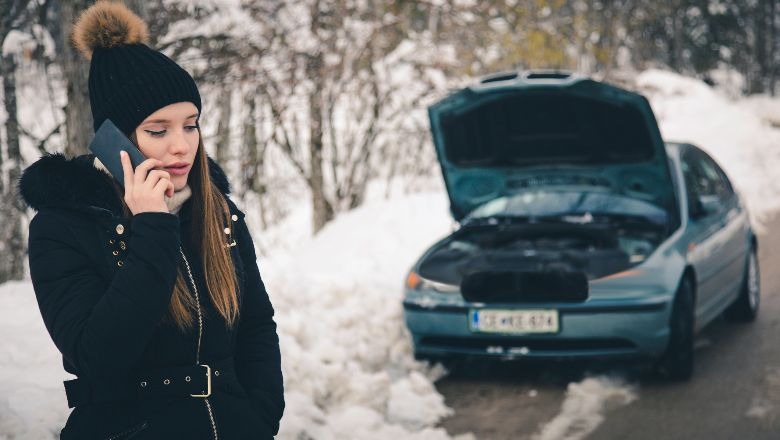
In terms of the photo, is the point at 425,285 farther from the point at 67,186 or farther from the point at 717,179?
the point at 67,186

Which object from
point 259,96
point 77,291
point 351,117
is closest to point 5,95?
point 259,96

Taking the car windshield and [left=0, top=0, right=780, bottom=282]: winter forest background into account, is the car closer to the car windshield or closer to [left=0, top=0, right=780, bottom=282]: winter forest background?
the car windshield

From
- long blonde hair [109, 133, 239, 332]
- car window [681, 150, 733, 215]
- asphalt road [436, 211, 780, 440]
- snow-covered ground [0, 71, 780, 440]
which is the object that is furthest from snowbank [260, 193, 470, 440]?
long blonde hair [109, 133, 239, 332]

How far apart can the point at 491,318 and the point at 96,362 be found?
14.5 ft

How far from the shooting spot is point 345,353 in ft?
21.7

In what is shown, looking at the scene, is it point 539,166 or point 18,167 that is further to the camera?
point 18,167

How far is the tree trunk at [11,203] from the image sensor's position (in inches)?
343

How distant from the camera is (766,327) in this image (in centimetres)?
760

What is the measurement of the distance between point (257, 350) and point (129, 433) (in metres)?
0.41

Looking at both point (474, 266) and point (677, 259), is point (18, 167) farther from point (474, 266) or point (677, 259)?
point (677, 259)

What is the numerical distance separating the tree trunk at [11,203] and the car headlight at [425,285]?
13.3ft

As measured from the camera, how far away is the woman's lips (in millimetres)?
2170

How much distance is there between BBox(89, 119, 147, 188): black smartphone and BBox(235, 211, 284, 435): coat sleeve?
1.42 ft

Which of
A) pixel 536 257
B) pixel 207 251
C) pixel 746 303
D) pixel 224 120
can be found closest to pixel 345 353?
pixel 536 257
